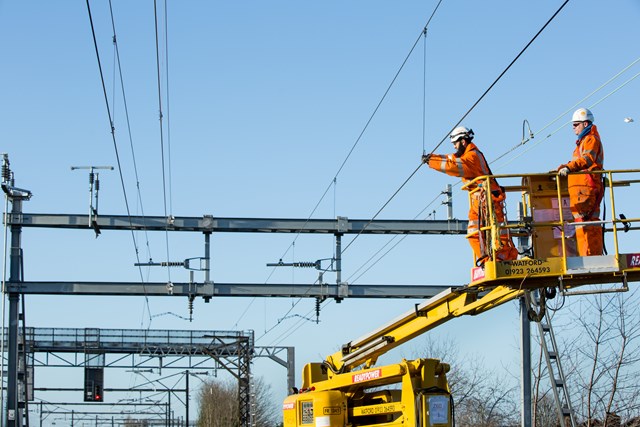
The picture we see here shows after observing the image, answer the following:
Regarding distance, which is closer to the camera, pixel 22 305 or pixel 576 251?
pixel 576 251

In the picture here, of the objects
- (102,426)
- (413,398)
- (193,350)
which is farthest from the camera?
(102,426)

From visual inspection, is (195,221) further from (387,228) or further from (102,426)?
(102,426)

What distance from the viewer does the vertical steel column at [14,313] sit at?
31.0m

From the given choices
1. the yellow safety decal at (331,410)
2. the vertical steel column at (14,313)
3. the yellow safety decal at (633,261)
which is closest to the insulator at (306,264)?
the vertical steel column at (14,313)

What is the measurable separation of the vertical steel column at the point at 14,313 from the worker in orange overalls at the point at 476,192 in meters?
19.5

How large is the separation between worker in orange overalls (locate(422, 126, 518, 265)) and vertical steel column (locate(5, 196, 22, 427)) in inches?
768

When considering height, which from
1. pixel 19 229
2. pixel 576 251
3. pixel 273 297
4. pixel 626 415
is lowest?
pixel 626 415

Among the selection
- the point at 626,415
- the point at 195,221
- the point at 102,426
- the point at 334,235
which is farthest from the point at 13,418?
the point at 102,426

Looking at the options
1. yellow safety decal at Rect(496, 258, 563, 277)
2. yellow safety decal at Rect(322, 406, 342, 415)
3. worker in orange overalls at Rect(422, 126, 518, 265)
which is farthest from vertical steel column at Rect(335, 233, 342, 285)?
yellow safety decal at Rect(496, 258, 563, 277)

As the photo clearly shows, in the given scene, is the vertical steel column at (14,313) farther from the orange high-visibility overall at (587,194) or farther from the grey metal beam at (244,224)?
the orange high-visibility overall at (587,194)

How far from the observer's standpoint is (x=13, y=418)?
33156 mm

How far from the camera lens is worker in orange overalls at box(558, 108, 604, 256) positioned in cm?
1331

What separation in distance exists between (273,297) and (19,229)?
7.80m

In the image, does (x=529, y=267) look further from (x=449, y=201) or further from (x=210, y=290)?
(x=210, y=290)
